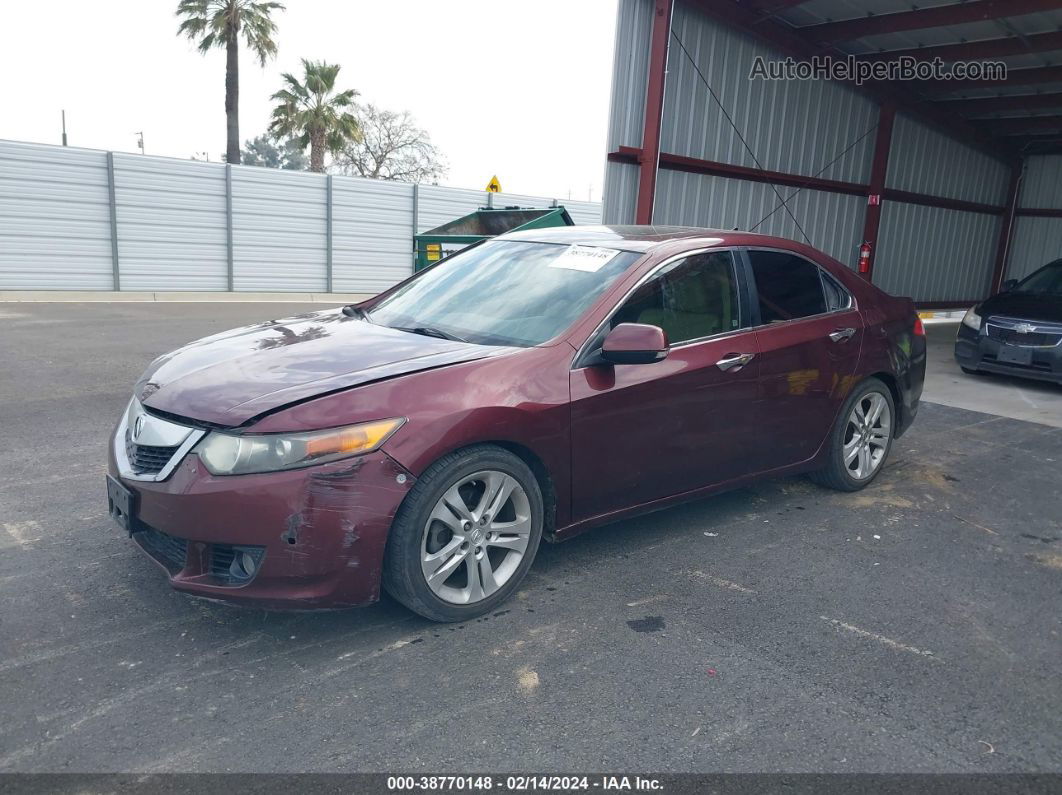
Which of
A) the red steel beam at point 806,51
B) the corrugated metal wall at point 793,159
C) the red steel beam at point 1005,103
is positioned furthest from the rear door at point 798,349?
the red steel beam at point 1005,103

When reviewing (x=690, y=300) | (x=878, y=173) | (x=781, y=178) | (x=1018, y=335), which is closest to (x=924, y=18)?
(x=781, y=178)

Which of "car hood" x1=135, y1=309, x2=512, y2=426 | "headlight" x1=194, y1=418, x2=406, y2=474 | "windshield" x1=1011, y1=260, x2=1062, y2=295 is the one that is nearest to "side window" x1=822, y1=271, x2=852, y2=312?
"car hood" x1=135, y1=309, x2=512, y2=426

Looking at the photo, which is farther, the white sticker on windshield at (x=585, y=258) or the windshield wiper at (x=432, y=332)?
the white sticker on windshield at (x=585, y=258)

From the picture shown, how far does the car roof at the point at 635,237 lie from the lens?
441cm

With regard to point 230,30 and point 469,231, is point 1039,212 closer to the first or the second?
point 469,231

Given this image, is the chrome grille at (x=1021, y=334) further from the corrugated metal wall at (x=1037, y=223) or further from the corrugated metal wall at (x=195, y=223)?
the corrugated metal wall at (x=1037, y=223)

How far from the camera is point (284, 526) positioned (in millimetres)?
3010

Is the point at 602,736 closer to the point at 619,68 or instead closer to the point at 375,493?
the point at 375,493

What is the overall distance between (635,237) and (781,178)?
34.1 ft

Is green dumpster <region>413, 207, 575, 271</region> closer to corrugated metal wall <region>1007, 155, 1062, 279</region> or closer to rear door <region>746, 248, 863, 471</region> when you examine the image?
rear door <region>746, 248, 863, 471</region>

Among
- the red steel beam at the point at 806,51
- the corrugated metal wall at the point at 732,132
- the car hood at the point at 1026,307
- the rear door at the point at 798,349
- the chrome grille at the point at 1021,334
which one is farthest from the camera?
the red steel beam at the point at 806,51

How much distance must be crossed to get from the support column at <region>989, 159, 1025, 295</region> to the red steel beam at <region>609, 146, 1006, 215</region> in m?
1.39

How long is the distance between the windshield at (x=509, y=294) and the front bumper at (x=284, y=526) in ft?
3.30

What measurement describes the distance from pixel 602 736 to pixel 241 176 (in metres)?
19.7
